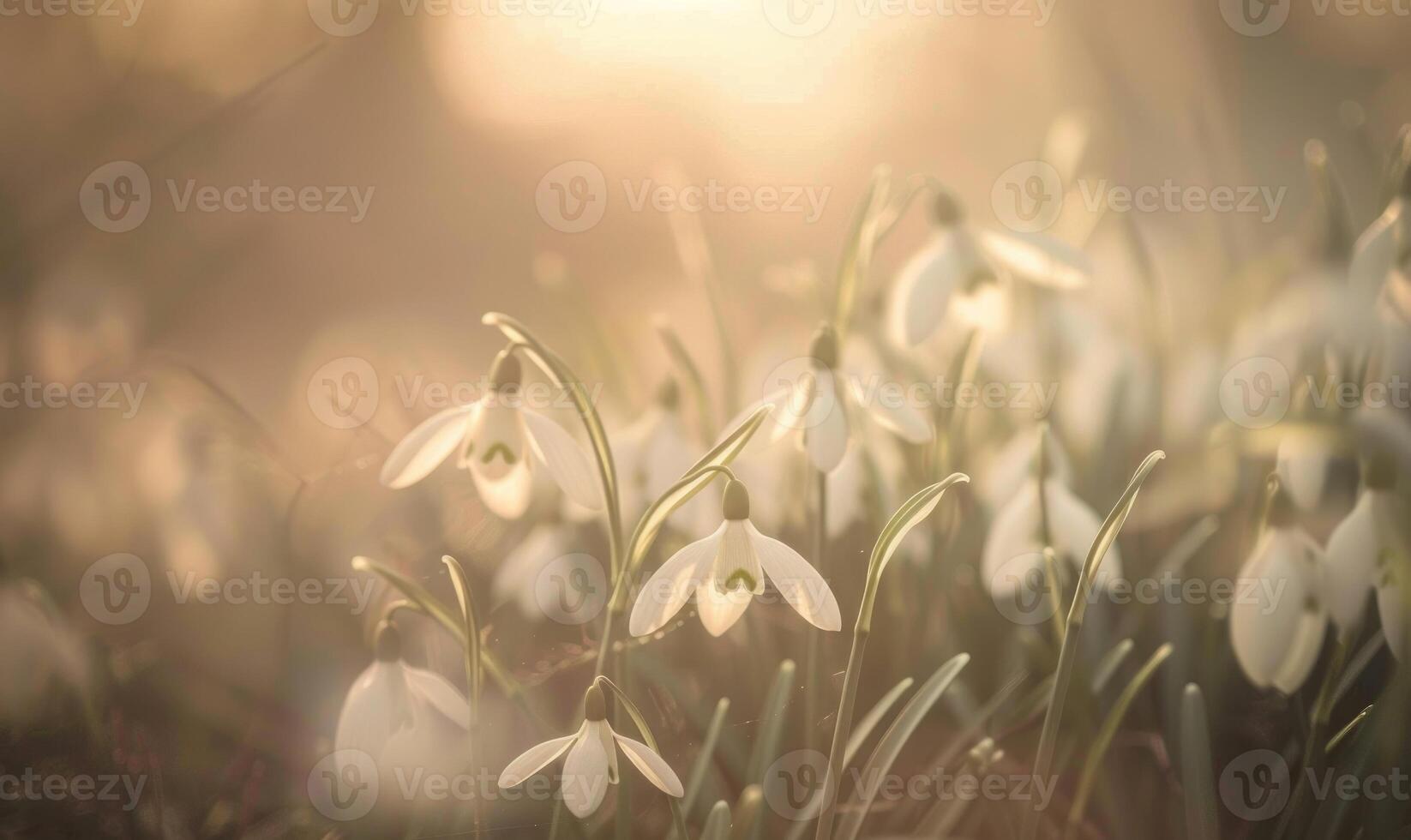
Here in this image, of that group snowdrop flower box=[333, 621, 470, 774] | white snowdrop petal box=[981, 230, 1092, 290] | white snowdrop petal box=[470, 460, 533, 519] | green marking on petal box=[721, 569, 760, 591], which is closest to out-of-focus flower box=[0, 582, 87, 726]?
snowdrop flower box=[333, 621, 470, 774]

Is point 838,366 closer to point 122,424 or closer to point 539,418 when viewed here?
point 539,418

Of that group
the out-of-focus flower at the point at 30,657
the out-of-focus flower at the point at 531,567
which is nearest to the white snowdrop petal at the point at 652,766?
the out-of-focus flower at the point at 531,567

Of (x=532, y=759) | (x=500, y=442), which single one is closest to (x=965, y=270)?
(x=500, y=442)

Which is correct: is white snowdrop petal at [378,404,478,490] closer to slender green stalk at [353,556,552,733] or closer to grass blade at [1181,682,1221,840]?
slender green stalk at [353,556,552,733]

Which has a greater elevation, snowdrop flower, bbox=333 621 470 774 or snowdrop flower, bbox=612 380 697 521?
snowdrop flower, bbox=612 380 697 521

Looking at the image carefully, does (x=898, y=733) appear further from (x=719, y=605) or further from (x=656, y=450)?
(x=656, y=450)

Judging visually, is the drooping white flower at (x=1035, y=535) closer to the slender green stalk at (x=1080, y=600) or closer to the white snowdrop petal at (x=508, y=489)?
the slender green stalk at (x=1080, y=600)

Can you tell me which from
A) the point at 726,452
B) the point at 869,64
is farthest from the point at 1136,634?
the point at 869,64
